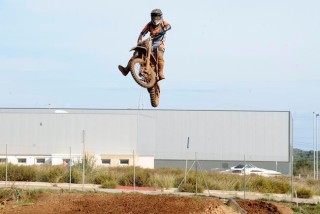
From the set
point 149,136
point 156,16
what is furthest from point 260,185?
point 149,136

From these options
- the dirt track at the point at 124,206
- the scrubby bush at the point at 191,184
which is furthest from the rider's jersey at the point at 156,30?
the scrubby bush at the point at 191,184

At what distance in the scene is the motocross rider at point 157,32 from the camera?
14805 mm

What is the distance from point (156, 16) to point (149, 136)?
49919 mm

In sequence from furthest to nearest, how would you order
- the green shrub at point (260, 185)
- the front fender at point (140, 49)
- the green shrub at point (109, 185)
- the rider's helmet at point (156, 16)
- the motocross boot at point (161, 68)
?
the green shrub at point (260, 185)
the green shrub at point (109, 185)
the motocross boot at point (161, 68)
the front fender at point (140, 49)
the rider's helmet at point (156, 16)

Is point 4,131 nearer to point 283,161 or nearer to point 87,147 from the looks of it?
point 87,147

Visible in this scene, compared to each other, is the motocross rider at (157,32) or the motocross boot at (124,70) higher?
the motocross rider at (157,32)

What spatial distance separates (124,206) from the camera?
18.0 m

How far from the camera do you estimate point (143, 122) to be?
61.7m

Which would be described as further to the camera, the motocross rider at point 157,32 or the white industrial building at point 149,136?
the white industrial building at point 149,136

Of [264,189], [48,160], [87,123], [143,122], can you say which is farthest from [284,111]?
[264,189]

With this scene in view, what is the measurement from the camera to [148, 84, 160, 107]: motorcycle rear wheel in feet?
50.7

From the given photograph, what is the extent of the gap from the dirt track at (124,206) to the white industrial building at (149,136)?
3433 centimetres

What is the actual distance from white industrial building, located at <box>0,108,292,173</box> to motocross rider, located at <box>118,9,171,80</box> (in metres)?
38.9

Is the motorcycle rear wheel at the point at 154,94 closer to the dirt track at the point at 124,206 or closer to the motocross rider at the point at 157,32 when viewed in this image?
the motocross rider at the point at 157,32
